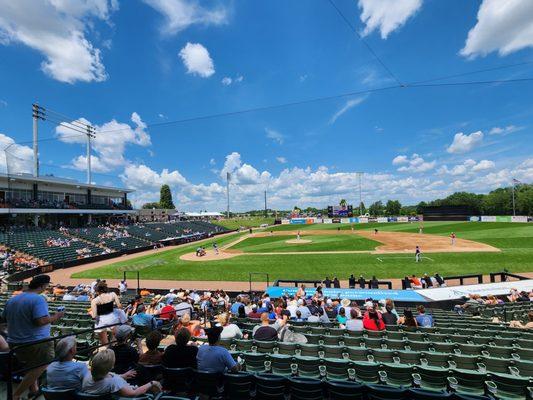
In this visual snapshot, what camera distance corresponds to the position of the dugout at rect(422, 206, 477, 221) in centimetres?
7581

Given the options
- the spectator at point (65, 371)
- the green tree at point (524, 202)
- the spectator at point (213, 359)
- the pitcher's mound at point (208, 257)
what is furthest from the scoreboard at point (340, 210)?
the spectator at point (65, 371)

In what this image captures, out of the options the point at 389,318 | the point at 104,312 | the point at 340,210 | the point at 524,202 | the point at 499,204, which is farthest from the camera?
A: the point at 499,204

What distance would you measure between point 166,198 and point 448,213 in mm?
94738

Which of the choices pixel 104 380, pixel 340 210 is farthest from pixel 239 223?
pixel 104 380

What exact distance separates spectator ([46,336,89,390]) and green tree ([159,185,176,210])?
116692 millimetres

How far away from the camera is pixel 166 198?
117 m

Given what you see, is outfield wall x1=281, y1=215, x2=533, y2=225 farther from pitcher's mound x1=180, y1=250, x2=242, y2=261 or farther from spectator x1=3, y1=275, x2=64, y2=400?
spectator x1=3, y1=275, x2=64, y2=400

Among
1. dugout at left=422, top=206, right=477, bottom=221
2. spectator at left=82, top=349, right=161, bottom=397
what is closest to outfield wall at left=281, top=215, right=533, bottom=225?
dugout at left=422, top=206, right=477, bottom=221

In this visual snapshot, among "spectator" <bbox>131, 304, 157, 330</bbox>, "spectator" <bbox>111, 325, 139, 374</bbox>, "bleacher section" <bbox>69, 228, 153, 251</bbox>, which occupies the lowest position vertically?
"bleacher section" <bbox>69, 228, 153, 251</bbox>

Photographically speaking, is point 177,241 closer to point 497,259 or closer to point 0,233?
point 0,233

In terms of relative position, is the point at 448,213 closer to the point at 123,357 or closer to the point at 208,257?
the point at 208,257

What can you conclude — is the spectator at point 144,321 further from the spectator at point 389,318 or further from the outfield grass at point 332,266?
the outfield grass at point 332,266

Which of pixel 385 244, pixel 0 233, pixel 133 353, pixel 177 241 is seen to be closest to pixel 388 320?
pixel 133 353

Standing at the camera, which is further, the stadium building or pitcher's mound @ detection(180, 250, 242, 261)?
the stadium building
